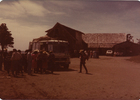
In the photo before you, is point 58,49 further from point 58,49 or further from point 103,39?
point 103,39

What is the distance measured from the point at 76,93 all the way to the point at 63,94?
A: 21.4 inches

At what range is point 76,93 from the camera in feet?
20.6

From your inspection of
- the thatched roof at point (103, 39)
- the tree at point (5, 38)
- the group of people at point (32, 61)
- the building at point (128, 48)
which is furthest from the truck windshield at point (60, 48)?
the thatched roof at point (103, 39)

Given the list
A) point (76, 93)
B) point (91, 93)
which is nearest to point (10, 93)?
point (76, 93)

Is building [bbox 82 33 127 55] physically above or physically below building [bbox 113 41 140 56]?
above

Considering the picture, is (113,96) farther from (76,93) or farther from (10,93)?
(10,93)

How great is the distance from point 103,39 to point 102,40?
2.27ft

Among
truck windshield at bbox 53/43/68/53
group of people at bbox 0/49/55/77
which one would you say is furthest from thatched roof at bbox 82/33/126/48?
group of people at bbox 0/49/55/77

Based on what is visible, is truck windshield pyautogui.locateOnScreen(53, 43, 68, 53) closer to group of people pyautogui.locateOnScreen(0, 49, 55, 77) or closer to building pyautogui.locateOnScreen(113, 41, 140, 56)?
group of people pyautogui.locateOnScreen(0, 49, 55, 77)

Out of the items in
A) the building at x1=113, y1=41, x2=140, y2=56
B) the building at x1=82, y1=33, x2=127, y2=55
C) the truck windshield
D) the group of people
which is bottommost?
the group of people

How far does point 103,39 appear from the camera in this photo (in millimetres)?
55781

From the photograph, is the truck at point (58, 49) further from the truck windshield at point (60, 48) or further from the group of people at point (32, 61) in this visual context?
the group of people at point (32, 61)

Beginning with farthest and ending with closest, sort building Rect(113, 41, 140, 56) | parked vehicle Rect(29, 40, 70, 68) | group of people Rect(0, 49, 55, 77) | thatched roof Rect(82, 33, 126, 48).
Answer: thatched roof Rect(82, 33, 126, 48)
building Rect(113, 41, 140, 56)
parked vehicle Rect(29, 40, 70, 68)
group of people Rect(0, 49, 55, 77)

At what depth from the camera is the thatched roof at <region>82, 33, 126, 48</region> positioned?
5350cm
